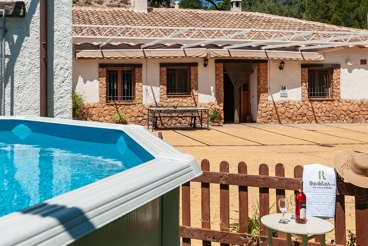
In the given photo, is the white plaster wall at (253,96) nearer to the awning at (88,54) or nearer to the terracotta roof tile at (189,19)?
the terracotta roof tile at (189,19)

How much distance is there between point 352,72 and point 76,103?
13109mm

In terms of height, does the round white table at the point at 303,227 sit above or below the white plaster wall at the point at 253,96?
below

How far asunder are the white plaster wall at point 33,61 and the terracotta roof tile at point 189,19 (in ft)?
38.2

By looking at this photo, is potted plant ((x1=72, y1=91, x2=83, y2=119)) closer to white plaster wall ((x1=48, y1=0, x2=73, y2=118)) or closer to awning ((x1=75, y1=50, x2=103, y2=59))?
awning ((x1=75, y1=50, x2=103, y2=59))

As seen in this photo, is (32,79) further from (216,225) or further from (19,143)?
(216,225)

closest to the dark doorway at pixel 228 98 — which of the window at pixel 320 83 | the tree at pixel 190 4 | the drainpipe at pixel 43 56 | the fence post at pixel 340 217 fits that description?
the window at pixel 320 83

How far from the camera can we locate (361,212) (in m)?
3.55

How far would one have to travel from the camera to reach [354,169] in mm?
3584

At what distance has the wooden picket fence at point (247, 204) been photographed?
357cm

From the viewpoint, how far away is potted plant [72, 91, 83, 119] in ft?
55.2

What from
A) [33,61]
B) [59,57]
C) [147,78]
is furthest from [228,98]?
[33,61]

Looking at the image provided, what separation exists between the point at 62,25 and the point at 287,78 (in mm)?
13605

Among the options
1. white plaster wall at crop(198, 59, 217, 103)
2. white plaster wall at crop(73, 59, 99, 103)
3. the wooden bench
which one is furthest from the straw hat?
white plaster wall at crop(73, 59, 99, 103)

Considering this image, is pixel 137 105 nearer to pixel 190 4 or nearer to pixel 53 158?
pixel 53 158
